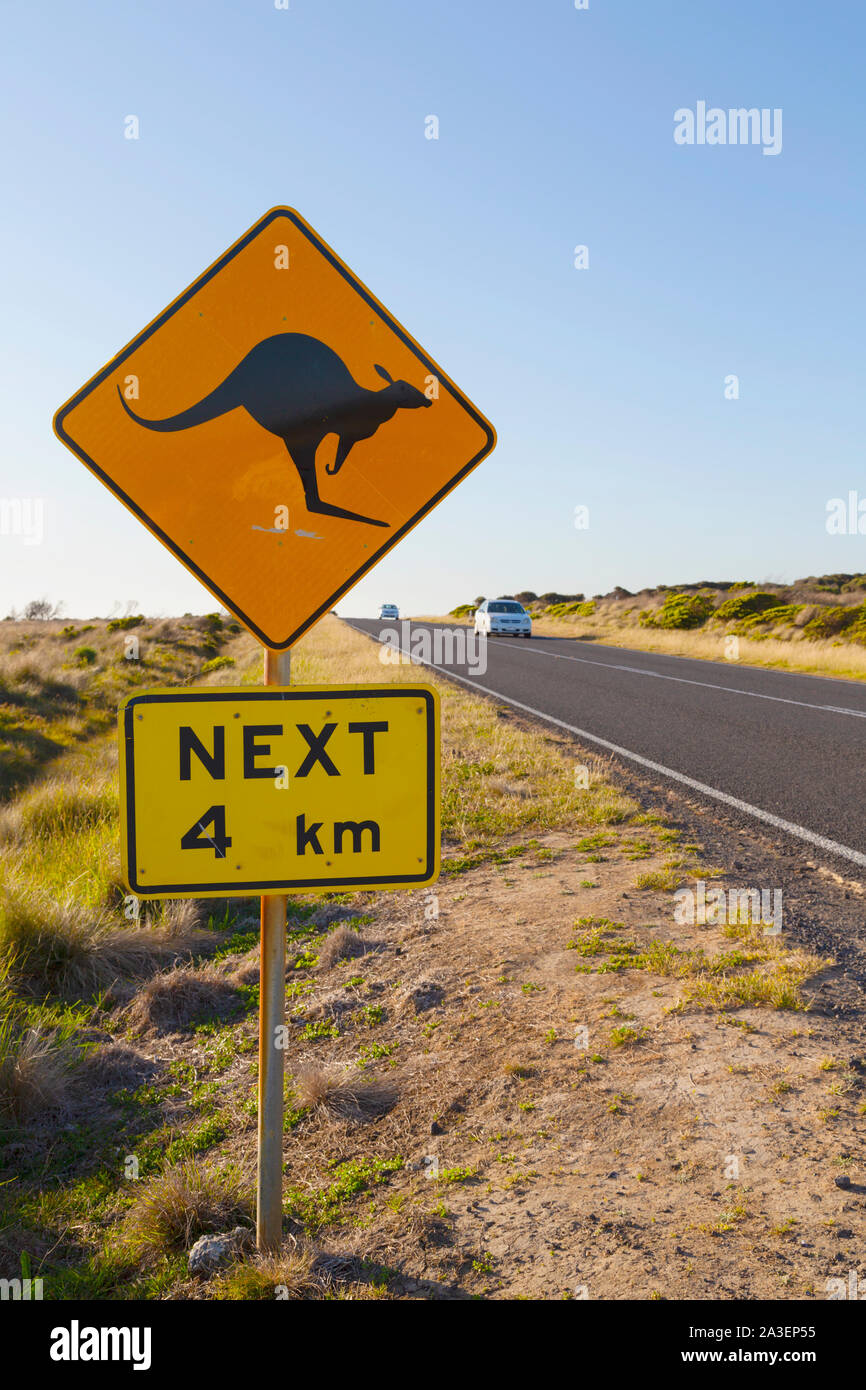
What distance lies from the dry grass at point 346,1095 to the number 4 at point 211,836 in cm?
128

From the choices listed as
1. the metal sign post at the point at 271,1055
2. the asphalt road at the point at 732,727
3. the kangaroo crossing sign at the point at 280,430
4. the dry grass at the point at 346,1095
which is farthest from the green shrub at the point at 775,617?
the metal sign post at the point at 271,1055

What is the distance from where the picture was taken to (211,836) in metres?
2.12

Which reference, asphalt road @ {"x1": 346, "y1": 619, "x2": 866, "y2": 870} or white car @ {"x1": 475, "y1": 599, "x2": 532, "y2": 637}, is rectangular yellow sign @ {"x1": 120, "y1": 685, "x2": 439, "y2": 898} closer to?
asphalt road @ {"x1": 346, "y1": 619, "x2": 866, "y2": 870}

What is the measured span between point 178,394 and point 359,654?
58.8 feet

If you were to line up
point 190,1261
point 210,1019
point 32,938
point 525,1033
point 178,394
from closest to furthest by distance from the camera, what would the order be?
point 178,394 → point 190,1261 → point 525,1033 → point 210,1019 → point 32,938

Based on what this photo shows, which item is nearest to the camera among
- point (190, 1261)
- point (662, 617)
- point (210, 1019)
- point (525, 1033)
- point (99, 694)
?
point (190, 1261)

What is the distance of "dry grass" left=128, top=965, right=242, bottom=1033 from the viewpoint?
3881 mm

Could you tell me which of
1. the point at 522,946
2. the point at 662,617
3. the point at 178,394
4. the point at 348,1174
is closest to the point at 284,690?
the point at 178,394

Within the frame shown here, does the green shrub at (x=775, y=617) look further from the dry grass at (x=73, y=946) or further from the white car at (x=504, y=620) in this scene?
the dry grass at (x=73, y=946)

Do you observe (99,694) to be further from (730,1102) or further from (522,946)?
(730,1102)

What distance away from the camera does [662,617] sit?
37.2 meters

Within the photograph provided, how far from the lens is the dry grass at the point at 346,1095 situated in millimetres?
2885

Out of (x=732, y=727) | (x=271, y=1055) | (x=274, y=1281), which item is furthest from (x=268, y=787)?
(x=732, y=727)

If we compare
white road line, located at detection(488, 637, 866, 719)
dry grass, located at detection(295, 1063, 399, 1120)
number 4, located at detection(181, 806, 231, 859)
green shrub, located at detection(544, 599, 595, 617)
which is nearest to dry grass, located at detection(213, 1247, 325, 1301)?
dry grass, located at detection(295, 1063, 399, 1120)
